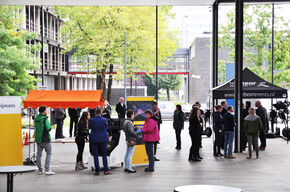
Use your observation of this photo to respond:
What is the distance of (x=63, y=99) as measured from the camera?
41.1 ft

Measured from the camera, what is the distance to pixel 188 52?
49156mm

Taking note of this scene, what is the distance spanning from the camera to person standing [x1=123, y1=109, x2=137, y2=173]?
1054cm

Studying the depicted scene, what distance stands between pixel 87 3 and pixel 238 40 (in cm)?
684

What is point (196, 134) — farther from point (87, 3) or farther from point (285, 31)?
point (285, 31)

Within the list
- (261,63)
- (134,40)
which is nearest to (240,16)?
(134,40)

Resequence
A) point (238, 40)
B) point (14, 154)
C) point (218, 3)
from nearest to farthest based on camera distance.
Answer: point (14, 154), point (238, 40), point (218, 3)

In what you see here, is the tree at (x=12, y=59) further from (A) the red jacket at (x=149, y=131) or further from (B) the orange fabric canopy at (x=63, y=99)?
(A) the red jacket at (x=149, y=131)

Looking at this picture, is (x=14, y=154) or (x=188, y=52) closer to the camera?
(x=14, y=154)

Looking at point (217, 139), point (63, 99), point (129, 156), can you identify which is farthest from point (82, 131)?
point (217, 139)

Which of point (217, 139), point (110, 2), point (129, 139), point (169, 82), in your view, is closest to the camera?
point (129, 139)

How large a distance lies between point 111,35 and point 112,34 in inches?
5.0

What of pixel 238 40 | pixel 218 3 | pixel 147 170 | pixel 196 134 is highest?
pixel 218 3

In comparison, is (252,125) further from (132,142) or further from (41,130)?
(41,130)

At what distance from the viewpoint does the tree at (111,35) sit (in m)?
28.6
